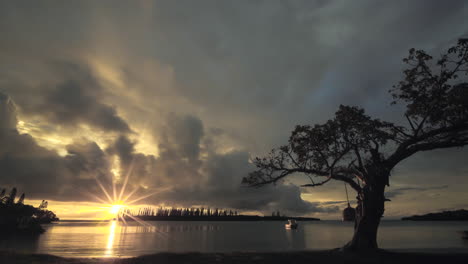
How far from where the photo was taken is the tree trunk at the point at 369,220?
21.5 m

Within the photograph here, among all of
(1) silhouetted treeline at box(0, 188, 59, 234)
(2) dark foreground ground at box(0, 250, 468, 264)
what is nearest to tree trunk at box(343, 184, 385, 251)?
(2) dark foreground ground at box(0, 250, 468, 264)

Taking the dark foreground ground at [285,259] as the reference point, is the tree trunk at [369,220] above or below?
above

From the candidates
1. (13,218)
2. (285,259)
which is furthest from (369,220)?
(13,218)

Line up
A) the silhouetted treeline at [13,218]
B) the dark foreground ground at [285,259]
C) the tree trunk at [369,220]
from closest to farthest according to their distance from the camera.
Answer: the dark foreground ground at [285,259] → the tree trunk at [369,220] → the silhouetted treeline at [13,218]

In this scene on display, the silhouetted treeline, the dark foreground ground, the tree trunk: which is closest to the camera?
the dark foreground ground

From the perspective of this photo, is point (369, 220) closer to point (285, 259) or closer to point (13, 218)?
point (285, 259)

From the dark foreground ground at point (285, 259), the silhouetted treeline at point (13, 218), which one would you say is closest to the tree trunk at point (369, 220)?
the dark foreground ground at point (285, 259)

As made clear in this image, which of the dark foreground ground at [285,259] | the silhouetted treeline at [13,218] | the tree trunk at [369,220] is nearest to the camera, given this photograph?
the dark foreground ground at [285,259]

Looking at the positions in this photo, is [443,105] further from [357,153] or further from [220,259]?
[220,259]

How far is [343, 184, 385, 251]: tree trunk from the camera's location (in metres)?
21.5

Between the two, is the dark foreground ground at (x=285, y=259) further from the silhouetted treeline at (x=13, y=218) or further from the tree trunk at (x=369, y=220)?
the silhouetted treeline at (x=13, y=218)

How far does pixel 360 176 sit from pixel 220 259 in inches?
573

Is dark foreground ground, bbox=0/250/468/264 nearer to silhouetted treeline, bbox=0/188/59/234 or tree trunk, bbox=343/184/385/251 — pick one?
tree trunk, bbox=343/184/385/251

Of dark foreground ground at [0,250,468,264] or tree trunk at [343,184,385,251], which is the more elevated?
tree trunk at [343,184,385,251]
